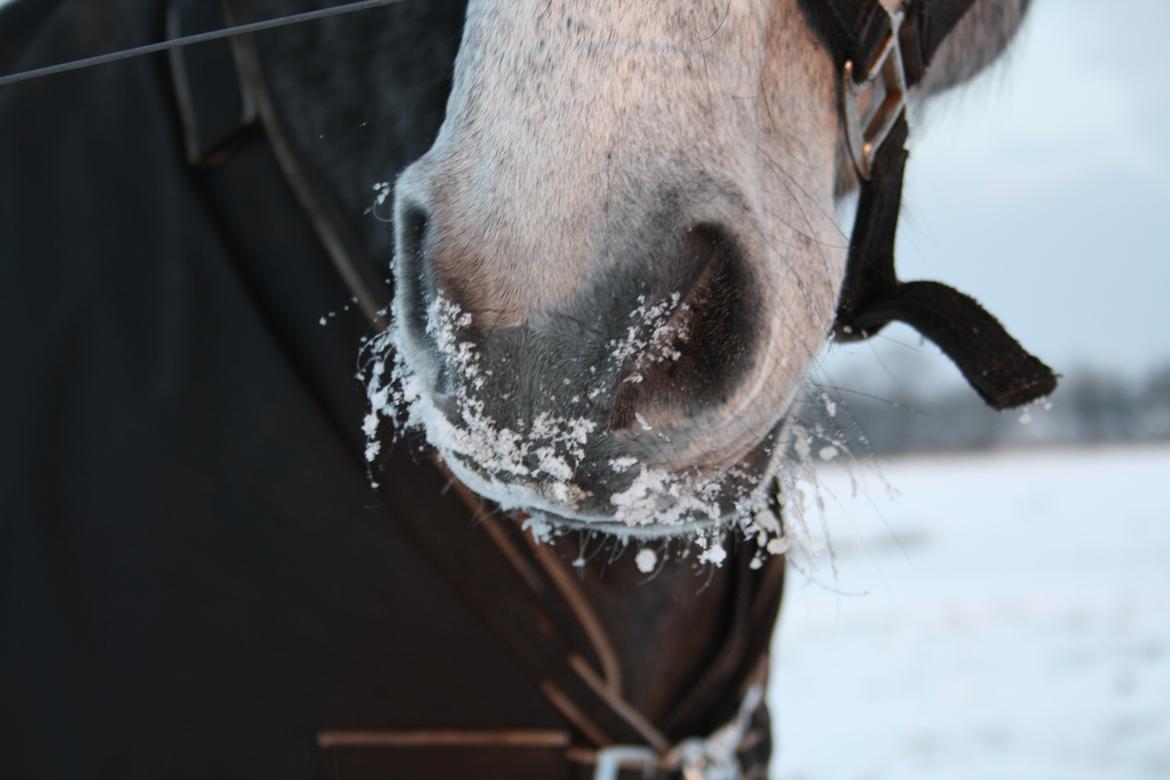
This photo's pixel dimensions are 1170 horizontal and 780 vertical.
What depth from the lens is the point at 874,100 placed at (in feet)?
3.96

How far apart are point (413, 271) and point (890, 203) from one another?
0.64m

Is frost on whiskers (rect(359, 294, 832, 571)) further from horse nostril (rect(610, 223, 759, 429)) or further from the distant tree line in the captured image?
the distant tree line

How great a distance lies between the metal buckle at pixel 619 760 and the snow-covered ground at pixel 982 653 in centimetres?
32

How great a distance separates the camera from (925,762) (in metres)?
3.88

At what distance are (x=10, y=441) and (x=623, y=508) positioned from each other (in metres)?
0.88

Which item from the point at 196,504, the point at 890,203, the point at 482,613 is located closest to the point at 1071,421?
the point at 890,203

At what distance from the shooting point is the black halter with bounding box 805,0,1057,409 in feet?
3.52

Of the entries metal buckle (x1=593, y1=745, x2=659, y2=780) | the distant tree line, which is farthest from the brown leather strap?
the distant tree line

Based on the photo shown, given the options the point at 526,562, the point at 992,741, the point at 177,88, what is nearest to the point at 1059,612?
the point at 992,741

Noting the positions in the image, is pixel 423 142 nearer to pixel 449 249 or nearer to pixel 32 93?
pixel 449 249

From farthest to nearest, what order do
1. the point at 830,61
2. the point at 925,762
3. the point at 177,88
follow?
the point at 925,762
the point at 177,88
the point at 830,61

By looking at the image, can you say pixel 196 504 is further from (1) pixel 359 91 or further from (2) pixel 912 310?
(2) pixel 912 310

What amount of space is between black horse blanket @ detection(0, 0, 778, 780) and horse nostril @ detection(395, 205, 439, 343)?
1.45ft

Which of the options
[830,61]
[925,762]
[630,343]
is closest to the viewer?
[630,343]
